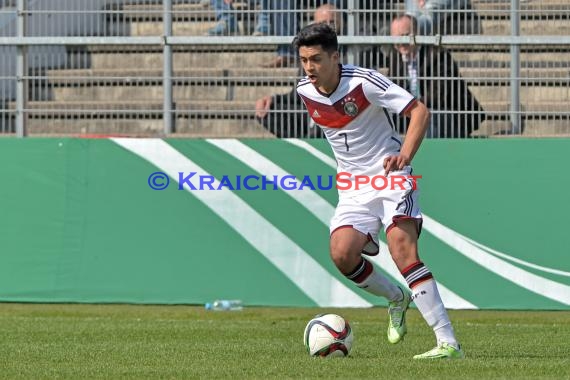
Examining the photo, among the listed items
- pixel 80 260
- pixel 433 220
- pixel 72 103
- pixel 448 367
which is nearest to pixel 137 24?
pixel 72 103

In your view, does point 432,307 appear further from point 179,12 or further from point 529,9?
point 179,12

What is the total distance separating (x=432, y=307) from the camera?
862 cm

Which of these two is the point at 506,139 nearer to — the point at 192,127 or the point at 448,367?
the point at 192,127

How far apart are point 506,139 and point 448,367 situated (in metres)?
5.99

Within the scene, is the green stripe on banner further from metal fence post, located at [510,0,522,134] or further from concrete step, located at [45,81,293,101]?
concrete step, located at [45,81,293,101]

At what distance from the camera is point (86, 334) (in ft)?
36.3

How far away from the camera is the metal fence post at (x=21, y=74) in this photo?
47.8ft

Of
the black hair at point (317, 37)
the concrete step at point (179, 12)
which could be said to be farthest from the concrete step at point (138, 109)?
the black hair at point (317, 37)

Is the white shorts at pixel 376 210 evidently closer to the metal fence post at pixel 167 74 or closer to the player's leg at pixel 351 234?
the player's leg at pixel 351 234

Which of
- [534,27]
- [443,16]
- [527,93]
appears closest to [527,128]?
[527,93]

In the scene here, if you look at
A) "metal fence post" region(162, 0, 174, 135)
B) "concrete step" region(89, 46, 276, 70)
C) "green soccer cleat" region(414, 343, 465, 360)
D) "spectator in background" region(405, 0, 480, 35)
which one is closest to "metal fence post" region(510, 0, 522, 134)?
"spectator in background" region(405, 0, 480, 35)

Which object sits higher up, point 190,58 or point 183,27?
point 183,27

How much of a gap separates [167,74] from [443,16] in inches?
124

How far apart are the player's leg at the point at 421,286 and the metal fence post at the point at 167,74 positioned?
19.5 feet
